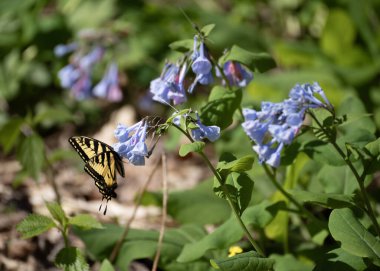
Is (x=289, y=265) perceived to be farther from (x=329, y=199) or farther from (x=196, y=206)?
(x=196, y=206)

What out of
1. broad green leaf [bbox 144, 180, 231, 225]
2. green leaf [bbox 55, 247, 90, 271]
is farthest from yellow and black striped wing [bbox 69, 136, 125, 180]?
broad green leaf [bbox 144, 180, 231, 225]

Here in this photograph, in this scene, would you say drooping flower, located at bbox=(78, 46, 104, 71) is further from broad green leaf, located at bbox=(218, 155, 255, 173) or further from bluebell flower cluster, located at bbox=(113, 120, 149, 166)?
broad green leaf, located at bbox=(218, 155, 255, 173)

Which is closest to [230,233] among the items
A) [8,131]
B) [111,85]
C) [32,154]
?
[32,154]

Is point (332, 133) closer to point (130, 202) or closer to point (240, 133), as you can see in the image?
point (240, 133)

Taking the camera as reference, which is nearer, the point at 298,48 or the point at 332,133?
the point at 332,133

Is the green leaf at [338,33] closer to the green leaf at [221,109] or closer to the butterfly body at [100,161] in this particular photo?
the green leaf at [221,109]

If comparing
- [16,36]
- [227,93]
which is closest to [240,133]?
[227,93]
